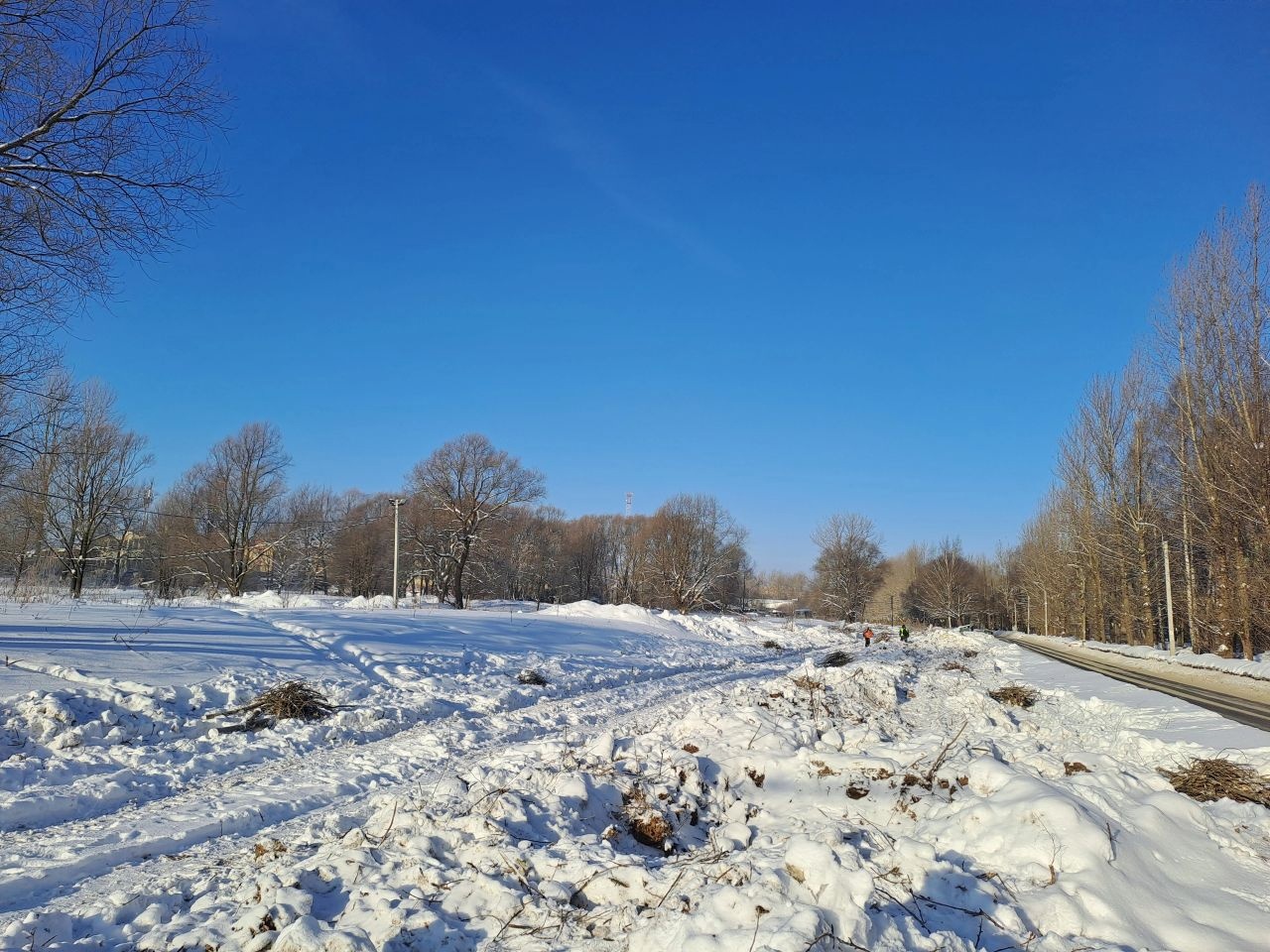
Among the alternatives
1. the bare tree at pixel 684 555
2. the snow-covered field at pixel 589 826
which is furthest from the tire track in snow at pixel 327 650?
the bare tree at pixel 684 555

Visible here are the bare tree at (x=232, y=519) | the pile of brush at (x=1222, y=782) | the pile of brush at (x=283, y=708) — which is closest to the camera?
the pile of brush at (x=1222, y=782)

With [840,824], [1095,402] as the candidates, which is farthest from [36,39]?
[1095,402]

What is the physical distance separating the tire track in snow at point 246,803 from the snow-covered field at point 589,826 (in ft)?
0.12

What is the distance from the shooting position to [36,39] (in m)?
8.18

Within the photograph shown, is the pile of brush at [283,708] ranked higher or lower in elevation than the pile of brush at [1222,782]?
lower

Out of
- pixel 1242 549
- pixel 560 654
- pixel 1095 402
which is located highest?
pixel 1095 402

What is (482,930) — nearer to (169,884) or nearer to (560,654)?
(169,884)

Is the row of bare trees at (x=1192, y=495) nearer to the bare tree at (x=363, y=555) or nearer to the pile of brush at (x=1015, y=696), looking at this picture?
the pile of brush at (x=1015, y=696)

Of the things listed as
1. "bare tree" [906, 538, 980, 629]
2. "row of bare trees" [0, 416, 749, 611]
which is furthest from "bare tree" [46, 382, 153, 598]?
"bare tree" [906, 538, 980, 629]

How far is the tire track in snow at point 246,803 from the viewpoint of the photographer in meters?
4.94

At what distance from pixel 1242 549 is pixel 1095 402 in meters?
19.3

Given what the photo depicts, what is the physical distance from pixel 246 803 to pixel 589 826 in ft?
10.6

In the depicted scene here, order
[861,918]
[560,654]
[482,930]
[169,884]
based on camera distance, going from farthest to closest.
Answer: [560,654]
[169,884]
[482,930]
[861,918]

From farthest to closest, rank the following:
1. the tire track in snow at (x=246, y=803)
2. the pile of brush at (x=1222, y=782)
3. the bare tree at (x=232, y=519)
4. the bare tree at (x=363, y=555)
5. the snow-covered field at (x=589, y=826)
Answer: the bare tree at (x=363, y=555)
the bare tree at (x=232, y=519)
the pile of brush at (x=1222, y=782)
the tire track in snow at (x=246, y=803)
the snow-covered field at (x=589, y=826)
